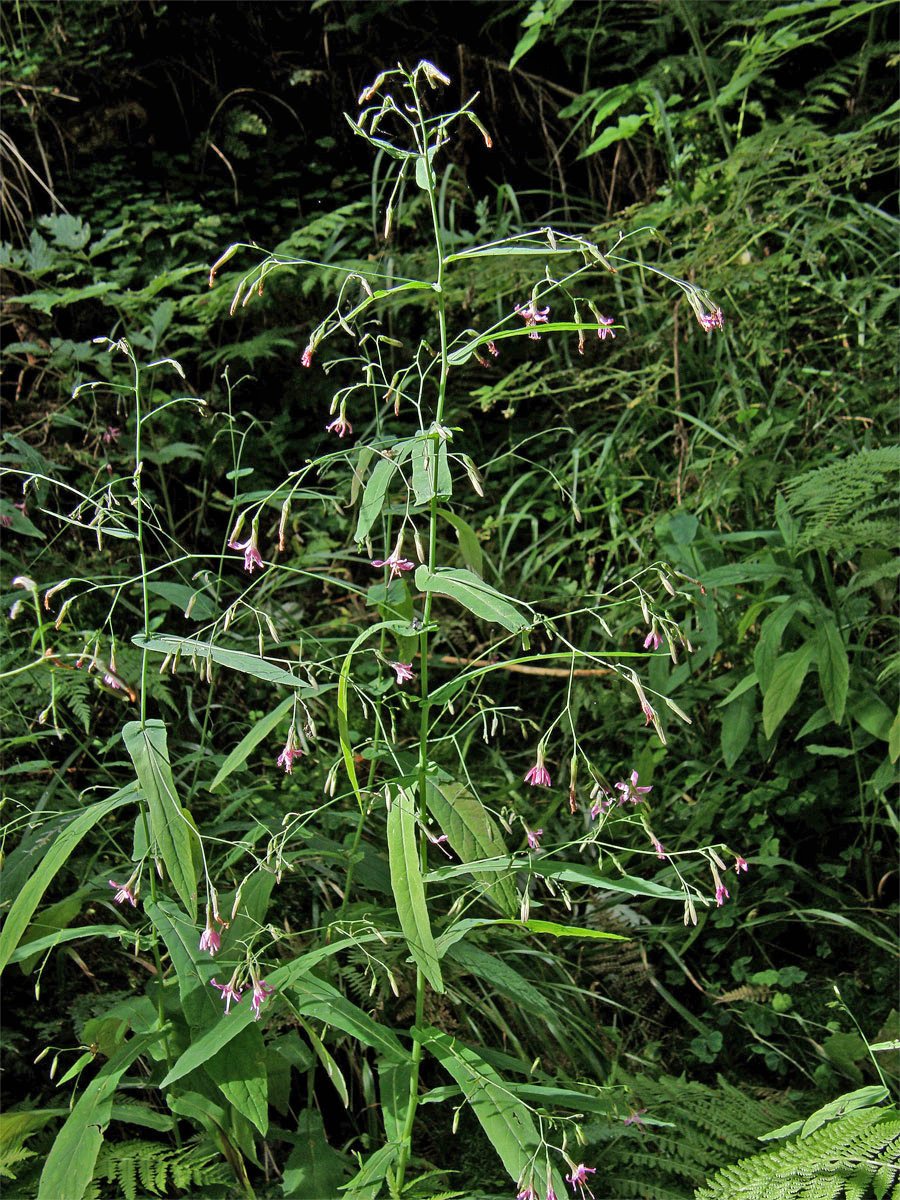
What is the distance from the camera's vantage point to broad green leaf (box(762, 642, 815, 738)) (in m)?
2.02

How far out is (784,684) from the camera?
2057 millimetres

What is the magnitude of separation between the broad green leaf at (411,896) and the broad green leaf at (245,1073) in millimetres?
306

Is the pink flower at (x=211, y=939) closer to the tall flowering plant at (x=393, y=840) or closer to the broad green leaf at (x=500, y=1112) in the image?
the tall flowering plant at (x=393, y=840)

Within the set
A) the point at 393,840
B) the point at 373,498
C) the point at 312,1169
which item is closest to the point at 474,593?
the point at 373,498

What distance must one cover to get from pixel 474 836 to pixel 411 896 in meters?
0.17

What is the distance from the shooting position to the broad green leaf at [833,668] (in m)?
2.00

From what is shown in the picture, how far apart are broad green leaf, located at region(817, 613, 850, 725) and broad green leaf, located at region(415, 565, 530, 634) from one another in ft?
3.66

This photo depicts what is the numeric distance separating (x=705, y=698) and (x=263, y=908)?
1.36m

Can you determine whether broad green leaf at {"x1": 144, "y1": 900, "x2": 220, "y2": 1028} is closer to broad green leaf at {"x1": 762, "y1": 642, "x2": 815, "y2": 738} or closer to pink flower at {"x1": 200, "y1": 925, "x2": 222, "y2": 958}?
pink flower at {"x1": 200, "y1": 925, "x2": 222, "y2": 958}

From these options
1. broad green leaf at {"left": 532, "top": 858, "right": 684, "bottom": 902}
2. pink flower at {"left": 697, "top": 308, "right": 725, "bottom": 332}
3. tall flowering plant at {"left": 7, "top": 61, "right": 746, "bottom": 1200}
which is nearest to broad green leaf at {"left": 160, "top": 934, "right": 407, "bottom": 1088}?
tall flowering plant at {"left": 7, "top": 61, "right": 746, "bottom": 1200}

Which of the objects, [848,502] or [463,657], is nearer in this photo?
[848,502]

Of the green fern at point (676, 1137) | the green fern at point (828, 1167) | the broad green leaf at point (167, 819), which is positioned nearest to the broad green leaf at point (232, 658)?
the broad green leaf at point (167, 819)

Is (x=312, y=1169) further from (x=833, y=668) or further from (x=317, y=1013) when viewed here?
(x=833, y=668)

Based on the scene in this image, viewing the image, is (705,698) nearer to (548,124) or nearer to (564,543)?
(564,543)
